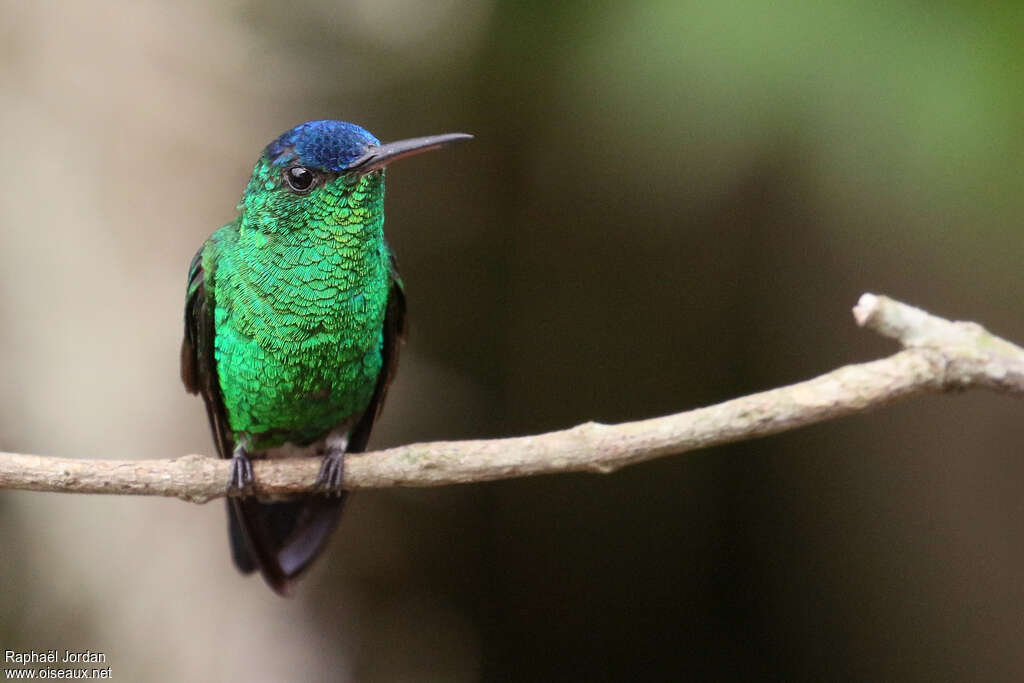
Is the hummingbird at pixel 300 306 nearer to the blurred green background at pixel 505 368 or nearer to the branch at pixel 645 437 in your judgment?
the branch at pixel 645 437

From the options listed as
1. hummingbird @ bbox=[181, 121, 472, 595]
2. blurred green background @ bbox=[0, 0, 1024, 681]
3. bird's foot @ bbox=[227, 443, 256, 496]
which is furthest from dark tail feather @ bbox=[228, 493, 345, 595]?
blurred green background @ bbox=[0, 0, 1024, 681]

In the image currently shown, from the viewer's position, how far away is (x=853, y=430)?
4602 mm

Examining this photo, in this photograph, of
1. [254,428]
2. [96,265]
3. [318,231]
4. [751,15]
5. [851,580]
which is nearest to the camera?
[318,231]

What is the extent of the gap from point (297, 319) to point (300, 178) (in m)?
0.37

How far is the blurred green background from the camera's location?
13.5 feet

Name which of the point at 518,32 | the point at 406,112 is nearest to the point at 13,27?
the point at 406,112

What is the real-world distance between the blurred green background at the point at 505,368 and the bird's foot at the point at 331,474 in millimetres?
1527

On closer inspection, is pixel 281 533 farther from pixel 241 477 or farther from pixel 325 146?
pixel 325 146

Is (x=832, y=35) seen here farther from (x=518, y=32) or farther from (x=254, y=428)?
(x=254, y=428)

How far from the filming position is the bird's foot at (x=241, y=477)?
2.67 metres

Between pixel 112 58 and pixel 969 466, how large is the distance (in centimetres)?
387

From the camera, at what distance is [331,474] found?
2.86m

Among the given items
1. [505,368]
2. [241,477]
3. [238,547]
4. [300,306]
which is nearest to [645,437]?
[300,306]

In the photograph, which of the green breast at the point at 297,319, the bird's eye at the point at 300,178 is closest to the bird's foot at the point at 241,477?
the green breast at the point at 297,319
